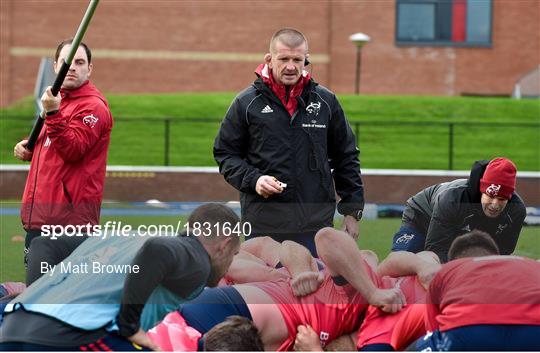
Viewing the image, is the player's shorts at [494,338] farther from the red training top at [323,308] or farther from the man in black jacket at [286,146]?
the man in black jacket at [286,146]

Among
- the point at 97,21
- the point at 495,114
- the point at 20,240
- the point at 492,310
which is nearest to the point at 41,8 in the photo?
the point at 97,21

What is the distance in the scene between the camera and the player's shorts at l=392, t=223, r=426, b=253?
178 inches

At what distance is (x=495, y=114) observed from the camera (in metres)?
19.7

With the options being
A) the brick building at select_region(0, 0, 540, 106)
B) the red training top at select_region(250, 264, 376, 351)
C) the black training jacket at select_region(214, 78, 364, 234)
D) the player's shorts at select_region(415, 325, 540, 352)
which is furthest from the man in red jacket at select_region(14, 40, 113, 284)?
the brick building at select_region(0, 0, 540, 106)

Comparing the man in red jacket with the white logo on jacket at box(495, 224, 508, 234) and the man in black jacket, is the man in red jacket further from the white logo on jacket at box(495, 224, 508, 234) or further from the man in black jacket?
the white logo on jacket at box(495, 224, 508, 234)

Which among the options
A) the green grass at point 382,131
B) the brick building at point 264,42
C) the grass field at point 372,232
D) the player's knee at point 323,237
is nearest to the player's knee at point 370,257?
the grass field at point 372,232

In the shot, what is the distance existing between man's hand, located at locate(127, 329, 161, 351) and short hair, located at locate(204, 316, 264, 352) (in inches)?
8.3

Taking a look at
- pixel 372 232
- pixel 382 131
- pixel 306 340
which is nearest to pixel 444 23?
pixel 382 131

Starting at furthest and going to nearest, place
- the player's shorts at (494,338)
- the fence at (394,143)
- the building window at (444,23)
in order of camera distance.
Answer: the building window at (444,23), the fence at (394,143), the player's shorts at (494,338)

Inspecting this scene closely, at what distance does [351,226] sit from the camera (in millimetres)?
4566

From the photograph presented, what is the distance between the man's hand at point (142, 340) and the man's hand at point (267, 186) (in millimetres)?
760

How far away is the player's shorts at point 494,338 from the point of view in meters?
4.10

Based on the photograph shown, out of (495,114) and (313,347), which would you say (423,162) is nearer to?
(495,114)

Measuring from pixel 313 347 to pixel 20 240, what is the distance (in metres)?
1.71
